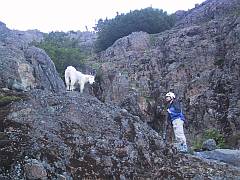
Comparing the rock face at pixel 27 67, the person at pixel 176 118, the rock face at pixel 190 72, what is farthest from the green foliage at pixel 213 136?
the rock face at pixel 27 67

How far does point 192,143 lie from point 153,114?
13.1 feet

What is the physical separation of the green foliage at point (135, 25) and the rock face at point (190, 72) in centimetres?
517

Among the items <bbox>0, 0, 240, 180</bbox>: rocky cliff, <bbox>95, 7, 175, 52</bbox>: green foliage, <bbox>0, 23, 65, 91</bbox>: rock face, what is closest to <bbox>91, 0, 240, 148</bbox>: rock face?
<bbox>0, 0, 240, 180</bbox>: rocky cliff

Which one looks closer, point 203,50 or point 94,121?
point 94,121

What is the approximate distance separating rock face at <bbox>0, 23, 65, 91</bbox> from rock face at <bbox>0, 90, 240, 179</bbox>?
23.3 feet

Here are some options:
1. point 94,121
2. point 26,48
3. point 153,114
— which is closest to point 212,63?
point 153,114

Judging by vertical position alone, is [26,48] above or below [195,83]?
above

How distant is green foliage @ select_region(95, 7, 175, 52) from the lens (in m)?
32.1

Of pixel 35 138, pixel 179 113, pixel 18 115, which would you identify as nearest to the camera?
pixel 35 138

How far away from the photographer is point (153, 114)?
1994 cm

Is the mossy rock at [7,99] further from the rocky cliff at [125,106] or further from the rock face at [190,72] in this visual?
the rock face at [190,72]

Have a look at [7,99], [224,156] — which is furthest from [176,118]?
[7,99]

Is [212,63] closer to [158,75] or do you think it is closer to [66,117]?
[158,75]

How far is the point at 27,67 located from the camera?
17.9 metres
